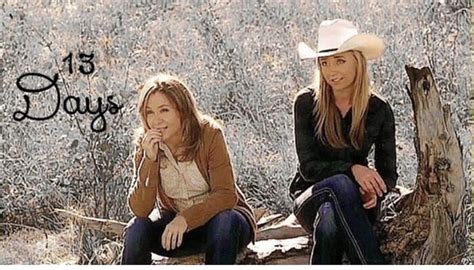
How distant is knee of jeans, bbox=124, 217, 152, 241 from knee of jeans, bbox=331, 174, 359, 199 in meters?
0.43

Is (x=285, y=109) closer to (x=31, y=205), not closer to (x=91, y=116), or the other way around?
(x=91, y=116)

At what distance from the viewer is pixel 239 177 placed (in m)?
2.40

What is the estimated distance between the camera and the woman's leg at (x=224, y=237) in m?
2.36

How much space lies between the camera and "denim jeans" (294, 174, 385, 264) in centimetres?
236

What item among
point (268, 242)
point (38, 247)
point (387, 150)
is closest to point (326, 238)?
point (268, 242)

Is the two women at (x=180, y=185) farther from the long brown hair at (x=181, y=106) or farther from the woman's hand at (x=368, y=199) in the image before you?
the woman's hand at (x=368, y=199)

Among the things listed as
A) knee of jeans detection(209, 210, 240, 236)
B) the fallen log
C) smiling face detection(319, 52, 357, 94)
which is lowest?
the fallen log

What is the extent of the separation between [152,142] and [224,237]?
27 cm

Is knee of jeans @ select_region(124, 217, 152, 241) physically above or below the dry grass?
above

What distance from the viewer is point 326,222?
236 cm

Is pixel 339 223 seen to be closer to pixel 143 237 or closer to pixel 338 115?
pixel 338 115

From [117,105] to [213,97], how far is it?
221 millimetres

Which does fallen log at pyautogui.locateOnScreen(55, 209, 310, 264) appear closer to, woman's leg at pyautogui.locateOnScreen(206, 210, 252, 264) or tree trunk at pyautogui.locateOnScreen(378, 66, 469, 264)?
woman's leg at pyautogui.locateOnScreen(206, 210, 252, 264)

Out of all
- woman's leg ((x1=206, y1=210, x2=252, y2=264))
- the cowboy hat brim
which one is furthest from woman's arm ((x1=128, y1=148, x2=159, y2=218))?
the cowboy hat brim
